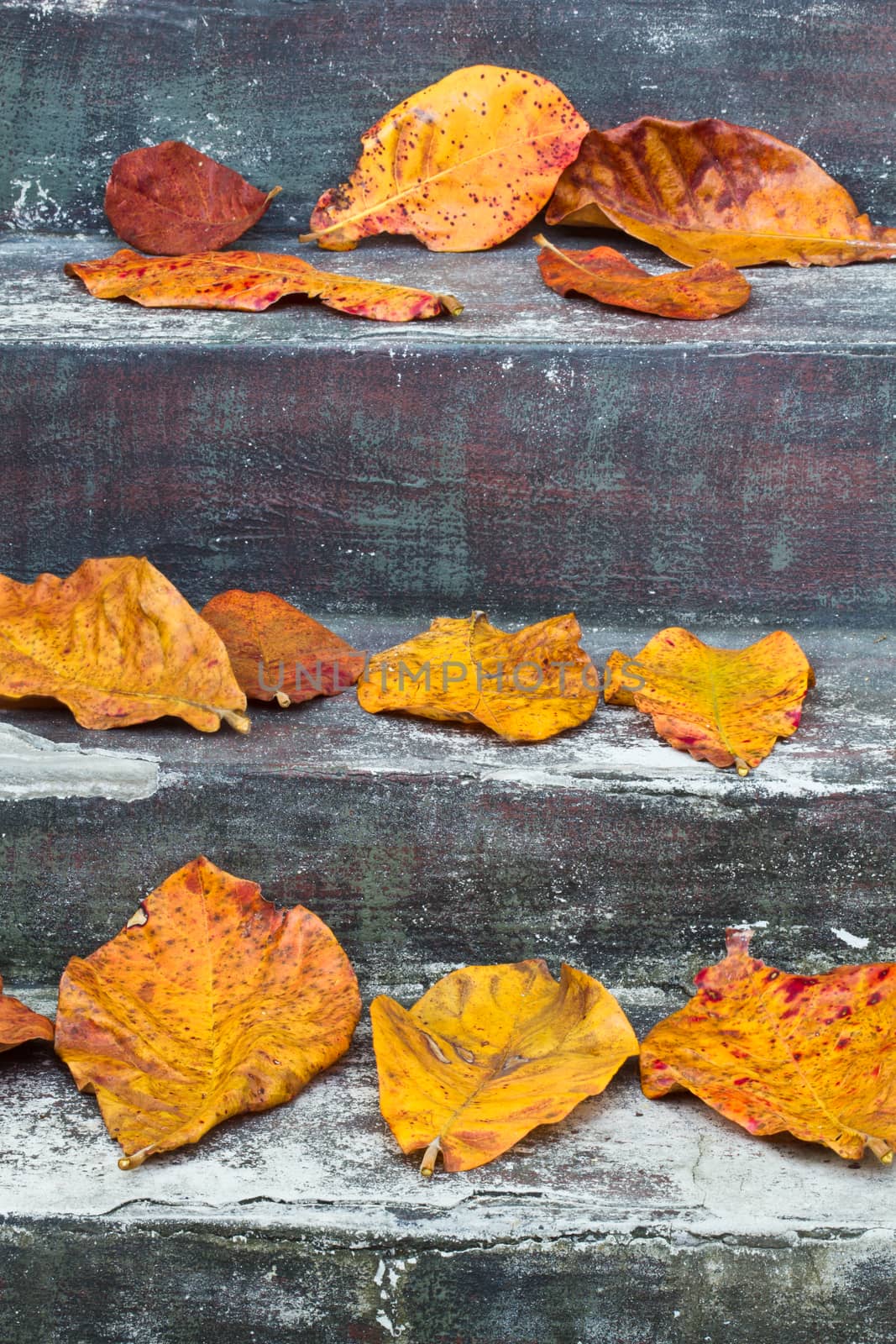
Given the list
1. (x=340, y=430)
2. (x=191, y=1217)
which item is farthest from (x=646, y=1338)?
(x=340, y=430)

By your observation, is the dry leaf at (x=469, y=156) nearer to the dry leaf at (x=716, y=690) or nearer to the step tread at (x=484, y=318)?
the step tread at (x=484, y=318)

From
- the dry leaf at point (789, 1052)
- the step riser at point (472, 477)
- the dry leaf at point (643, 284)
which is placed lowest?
the dry leaf at point (789, 1052)

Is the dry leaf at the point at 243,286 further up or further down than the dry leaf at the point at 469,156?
further down

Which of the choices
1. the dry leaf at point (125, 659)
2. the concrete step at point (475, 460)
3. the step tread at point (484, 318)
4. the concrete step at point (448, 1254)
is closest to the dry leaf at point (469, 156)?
the step tread at point (484, 318)

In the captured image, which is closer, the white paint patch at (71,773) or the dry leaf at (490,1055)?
the dry leaf at (490,1055)

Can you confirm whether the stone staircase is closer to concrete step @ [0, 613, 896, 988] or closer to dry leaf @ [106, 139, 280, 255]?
concrete step @ [0, 613, 896, 988]

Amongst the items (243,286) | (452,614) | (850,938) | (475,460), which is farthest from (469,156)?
(850,938)

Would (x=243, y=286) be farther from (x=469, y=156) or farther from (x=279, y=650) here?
(x=279, y=650)

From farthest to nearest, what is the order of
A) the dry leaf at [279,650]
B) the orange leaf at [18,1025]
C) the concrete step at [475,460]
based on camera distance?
the concrete step at [475,460]
the dry leaf at [279,650]
the orange leaf at [18,1025]
